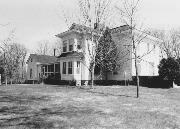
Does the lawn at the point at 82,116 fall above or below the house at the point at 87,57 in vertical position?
below

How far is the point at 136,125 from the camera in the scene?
397 inches

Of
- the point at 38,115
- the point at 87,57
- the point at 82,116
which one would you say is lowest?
the point at 82,116

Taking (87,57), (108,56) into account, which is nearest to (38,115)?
(108,56)

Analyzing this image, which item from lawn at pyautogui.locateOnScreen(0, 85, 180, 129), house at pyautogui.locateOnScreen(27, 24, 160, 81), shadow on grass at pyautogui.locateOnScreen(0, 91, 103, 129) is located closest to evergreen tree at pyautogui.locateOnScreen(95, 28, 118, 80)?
house at pyautogui.locateOnScreen(27, 24, 160, 81)

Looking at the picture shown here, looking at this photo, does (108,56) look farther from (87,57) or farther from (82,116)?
(82,116)

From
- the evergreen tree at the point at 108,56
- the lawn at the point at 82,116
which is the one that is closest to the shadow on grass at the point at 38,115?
the lawn at the point at 82,116

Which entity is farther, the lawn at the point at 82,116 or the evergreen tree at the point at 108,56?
the evergreen tree at the point at 108,56

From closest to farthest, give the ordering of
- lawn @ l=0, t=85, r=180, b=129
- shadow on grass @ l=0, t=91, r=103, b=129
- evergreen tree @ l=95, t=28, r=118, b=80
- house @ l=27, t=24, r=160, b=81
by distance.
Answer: shadow on grass @ l=0, t=91, r=103, b=129 → lawn @ l=0, t=85, r=180, b=129 → evergreen tree @ l=95, t=28, r=118, b=80 → house @ l=27, t=24, r=160, b=81

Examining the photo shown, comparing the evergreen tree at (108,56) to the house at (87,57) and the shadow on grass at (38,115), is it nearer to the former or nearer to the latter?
the house at (87,57)

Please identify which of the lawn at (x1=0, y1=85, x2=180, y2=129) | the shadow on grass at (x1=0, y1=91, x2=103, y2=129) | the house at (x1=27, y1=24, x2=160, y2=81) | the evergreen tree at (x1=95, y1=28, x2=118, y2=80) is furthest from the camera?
the house at (x1=27, y1=24, x2=160, y2=81)

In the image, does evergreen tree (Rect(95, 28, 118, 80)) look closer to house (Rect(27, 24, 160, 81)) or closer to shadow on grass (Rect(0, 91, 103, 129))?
house (Rect(27, 24, 160, 81))

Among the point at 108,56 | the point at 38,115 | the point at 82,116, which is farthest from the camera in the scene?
the point at 108,56

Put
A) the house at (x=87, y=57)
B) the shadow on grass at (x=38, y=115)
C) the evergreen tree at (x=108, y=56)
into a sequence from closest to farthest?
the shadow on grass at (x=38, y=115)
the evergreen tree at (x=108, y=56)
the house at (x=87, y=57)

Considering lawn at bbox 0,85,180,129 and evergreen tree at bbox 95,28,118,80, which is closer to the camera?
lawn at bbox 0,85,180,129
